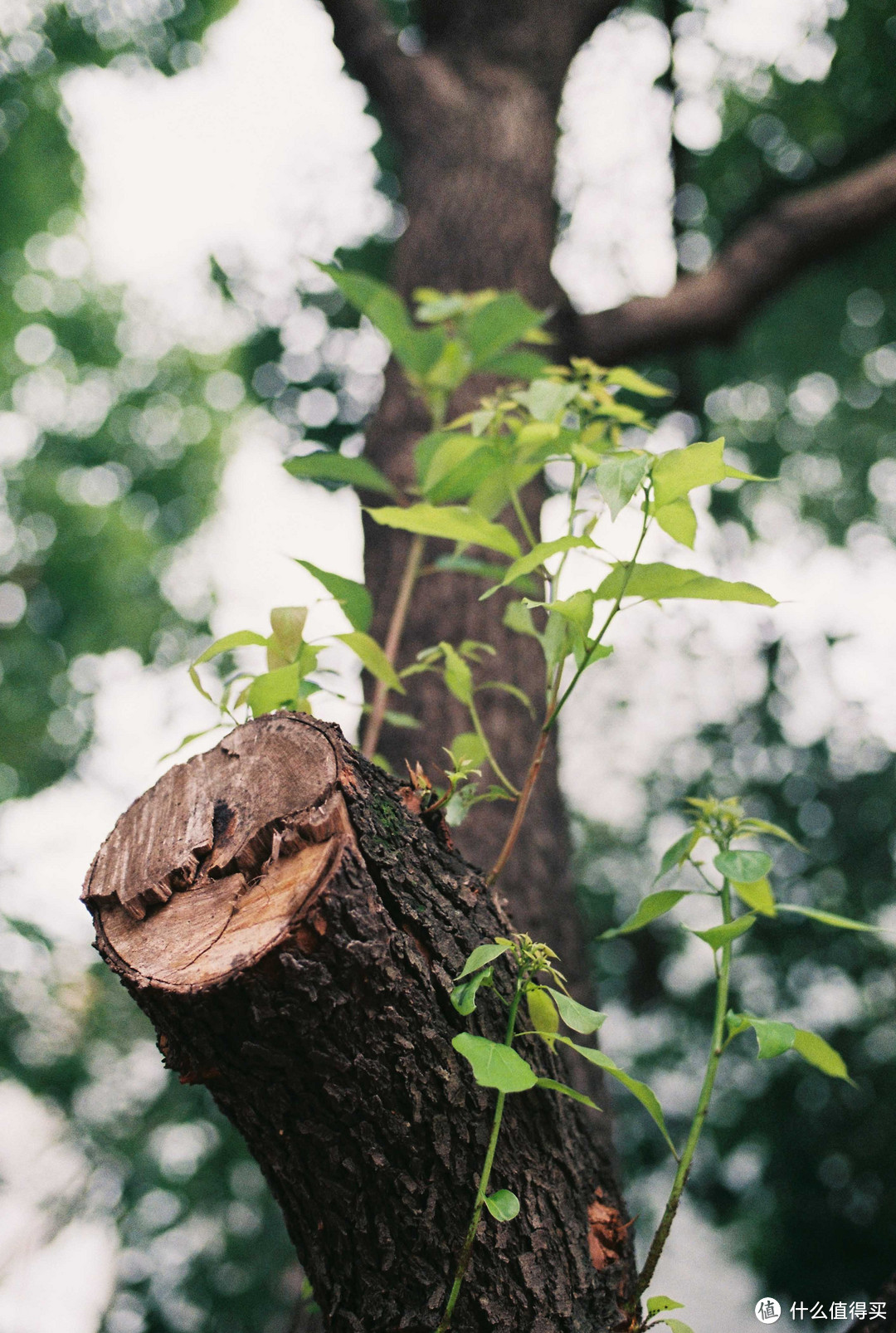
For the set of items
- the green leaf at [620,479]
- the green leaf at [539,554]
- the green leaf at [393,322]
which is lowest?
the green leaf at [539,554]

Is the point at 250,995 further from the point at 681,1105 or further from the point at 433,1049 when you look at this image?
the point at 681,1105

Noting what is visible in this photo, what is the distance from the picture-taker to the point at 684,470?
67 cm

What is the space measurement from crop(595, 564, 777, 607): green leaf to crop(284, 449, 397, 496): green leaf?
0.46m

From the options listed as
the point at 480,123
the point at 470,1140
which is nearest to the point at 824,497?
the point at 480,123

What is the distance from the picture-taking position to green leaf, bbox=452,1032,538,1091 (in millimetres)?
604

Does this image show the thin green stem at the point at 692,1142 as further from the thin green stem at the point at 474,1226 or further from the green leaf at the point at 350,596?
the green leaf at the point at 350,596

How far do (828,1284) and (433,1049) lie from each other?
3789 mm

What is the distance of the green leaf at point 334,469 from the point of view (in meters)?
1.08

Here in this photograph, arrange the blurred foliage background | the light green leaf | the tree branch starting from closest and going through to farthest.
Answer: the light green leaf, the tree branch, the blurred foliage background

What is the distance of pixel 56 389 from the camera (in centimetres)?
368

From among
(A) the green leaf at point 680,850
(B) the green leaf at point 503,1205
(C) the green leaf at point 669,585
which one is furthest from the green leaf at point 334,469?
(B) the green leaf at point 503,1205

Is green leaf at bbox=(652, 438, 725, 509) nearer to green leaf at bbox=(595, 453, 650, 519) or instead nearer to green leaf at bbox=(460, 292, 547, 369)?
green leaf at bbox=(595, 453, 650, 519)

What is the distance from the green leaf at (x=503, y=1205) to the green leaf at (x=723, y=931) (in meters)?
0.27

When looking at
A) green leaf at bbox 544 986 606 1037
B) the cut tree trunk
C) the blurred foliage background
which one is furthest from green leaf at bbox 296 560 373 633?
the blurred foliage background
